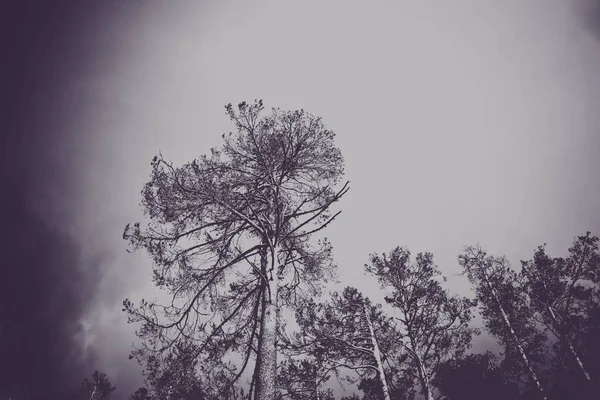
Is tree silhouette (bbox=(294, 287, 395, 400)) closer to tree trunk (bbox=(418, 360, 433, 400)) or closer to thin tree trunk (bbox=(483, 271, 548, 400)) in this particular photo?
tree trunk (bbox=(418, 360, 433, 400))

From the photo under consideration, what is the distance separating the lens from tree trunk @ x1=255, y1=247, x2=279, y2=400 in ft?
12.1

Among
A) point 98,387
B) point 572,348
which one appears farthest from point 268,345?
point 98,387

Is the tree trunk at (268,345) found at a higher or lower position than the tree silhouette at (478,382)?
higher

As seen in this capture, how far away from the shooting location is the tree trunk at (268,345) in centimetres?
368

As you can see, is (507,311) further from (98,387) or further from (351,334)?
(98,387)

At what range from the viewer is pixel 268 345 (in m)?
4.10

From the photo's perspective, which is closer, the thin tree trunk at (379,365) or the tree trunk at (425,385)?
the tree trunk at (425,385)

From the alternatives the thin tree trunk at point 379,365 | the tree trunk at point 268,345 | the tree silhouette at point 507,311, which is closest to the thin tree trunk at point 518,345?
the tree silhouette at point 507,311

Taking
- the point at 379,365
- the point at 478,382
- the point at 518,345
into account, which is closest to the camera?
the point at 379,365

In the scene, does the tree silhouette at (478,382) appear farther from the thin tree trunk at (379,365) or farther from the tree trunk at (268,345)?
the tree trunk at (268,345)

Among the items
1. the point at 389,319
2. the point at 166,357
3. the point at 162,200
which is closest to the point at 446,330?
the point at 389,319

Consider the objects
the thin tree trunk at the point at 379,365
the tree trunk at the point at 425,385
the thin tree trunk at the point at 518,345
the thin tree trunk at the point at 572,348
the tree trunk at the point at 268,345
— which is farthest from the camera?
the thin tree trunk at the point at 572,348

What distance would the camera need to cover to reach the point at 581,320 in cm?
1331

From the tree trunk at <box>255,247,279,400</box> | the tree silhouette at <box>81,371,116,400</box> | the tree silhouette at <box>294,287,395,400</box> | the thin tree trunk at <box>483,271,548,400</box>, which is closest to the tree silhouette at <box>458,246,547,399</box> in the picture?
the thin tree trunk at <box>483,271,548,400</box>
